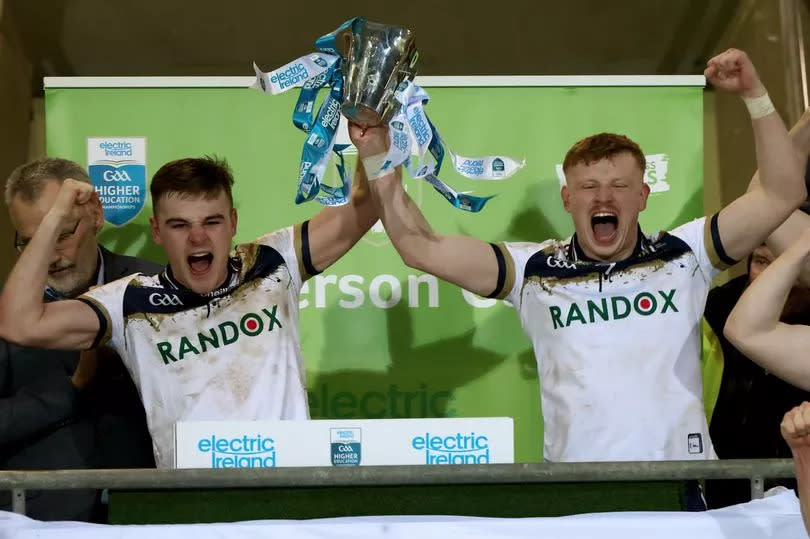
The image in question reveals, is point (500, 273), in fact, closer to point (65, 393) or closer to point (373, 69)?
point (373, 69)

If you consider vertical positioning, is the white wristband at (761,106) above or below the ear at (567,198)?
above

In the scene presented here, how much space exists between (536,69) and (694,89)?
209 centimetres

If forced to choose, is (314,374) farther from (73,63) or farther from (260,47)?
(73,63)

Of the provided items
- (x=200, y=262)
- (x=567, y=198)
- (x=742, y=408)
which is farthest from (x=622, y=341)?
(x=200, y=262)

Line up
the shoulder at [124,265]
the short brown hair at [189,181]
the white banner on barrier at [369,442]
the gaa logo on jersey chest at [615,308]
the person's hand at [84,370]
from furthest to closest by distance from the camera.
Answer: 1. the shoulder at [124,265]
2. the person's hand at [84,370]
3. the short brown hair at [189,181]
4. the gaa logo on jersey chest at [615,308]
5. the white banner on barrier at [369,442]

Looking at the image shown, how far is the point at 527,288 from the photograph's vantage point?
2.64m

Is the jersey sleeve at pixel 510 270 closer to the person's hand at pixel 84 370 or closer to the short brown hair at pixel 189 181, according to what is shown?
the short brown hair at pixel 189 181

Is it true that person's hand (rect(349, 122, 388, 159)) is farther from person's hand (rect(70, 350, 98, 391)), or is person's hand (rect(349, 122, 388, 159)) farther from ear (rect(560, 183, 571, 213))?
person's hand (rect(70, 350, 98, 391))

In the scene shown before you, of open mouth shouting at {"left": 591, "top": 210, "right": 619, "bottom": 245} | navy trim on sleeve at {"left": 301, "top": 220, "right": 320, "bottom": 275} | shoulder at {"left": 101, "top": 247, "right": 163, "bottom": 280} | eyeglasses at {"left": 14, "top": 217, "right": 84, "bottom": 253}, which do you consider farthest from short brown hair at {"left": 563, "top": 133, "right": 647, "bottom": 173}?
eyeglasses at {"left": 14, "top": 217, "right": 84, "bottom": 253}

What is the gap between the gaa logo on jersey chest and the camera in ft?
8.36

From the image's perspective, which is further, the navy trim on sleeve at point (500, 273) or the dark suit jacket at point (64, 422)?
the dark suit jacket at point (64, 422)

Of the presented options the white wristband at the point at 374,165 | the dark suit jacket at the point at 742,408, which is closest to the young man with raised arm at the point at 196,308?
the white wristband at the point at 374,165

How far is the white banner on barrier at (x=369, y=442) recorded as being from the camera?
1.96 metres

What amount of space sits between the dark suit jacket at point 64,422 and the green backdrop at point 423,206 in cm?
47
